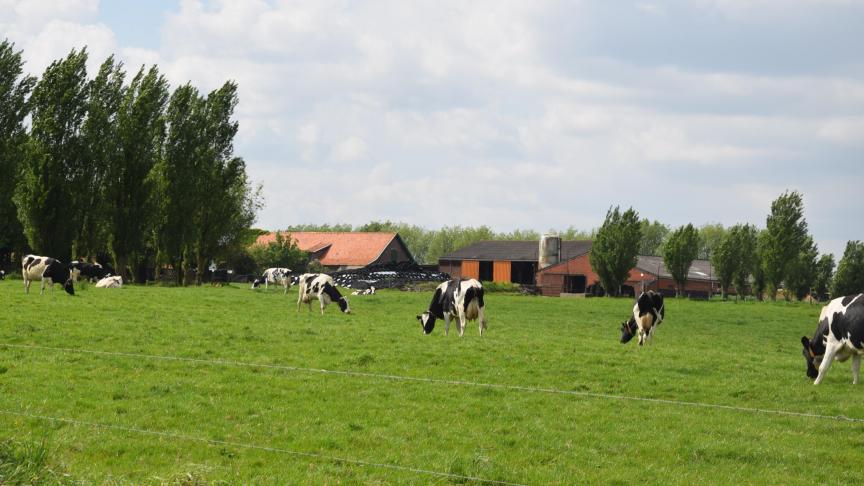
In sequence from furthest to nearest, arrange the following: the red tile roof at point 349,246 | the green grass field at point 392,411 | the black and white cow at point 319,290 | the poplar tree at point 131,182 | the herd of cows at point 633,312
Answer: the red tile roof at point 349,246, the poplar tree at point 131,182, the black and white cow at point 319,290, the herd of cows at point 633,312, the green grass field at point 392,411

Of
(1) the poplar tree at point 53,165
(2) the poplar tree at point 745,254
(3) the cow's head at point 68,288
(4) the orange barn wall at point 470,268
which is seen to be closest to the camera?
(3) the cow's head at point 68,288

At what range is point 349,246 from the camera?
111 m

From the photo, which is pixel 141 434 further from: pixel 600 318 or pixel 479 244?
pixel 479 244

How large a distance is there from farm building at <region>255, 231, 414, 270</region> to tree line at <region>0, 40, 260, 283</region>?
47453 millimetres

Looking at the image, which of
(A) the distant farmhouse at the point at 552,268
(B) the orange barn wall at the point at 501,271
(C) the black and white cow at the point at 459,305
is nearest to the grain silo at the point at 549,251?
(A) the distant farmhouse at the point at 552,268

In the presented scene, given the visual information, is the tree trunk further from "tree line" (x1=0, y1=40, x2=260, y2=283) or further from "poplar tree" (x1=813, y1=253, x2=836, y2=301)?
"poplar tree" (x1=813, y1=253, x2=836, y2=301)

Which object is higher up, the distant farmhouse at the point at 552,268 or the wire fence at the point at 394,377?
the distant farmhouse at the point at 552,268

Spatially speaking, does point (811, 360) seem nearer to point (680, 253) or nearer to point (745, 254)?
point (680, 253)

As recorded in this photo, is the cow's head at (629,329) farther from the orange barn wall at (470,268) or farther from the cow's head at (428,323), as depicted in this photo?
the orange barn wall at (470,268)

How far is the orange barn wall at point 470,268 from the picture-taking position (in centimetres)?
10262

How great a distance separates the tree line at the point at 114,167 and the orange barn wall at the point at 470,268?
45.8 meters

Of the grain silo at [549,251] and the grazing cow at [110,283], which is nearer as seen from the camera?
the grazing cow at [110,283]

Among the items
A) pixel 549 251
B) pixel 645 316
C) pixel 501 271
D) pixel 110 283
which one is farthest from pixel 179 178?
pixel 501 271

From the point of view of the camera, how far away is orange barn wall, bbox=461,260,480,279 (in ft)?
337
